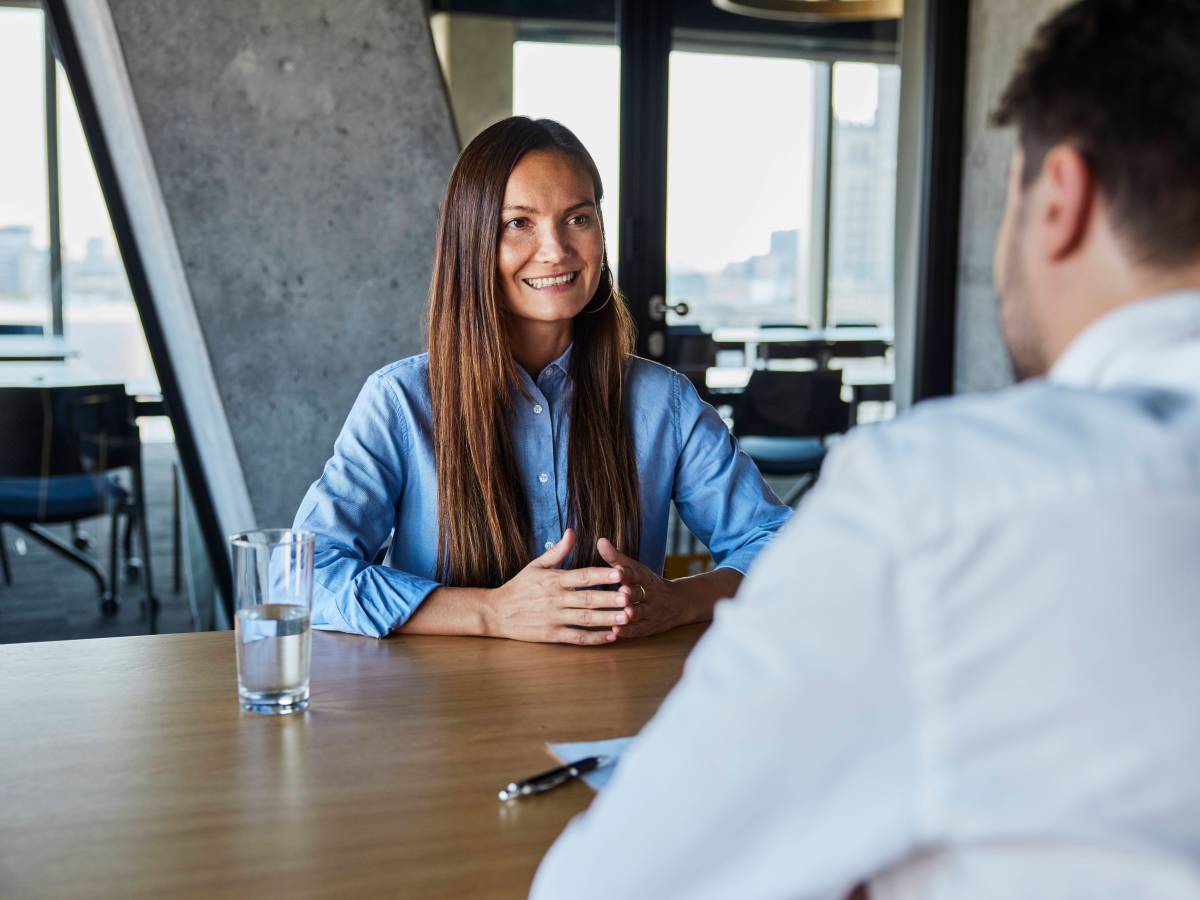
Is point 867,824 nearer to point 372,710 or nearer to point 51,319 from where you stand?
point 372,710

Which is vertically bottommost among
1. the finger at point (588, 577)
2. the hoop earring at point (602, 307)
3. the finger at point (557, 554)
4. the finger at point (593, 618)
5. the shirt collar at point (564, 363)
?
the finger at point (593, 618)

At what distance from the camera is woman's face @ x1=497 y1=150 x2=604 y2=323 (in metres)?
1.90

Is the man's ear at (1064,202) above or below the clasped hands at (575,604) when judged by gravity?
above

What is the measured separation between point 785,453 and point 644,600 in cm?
283

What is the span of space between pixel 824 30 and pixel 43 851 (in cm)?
393

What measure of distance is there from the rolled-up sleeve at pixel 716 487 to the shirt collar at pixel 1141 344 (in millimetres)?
1252

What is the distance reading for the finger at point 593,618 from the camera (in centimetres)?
151

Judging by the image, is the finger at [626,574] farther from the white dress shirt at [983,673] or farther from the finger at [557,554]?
the white dress shirt at [983,673]

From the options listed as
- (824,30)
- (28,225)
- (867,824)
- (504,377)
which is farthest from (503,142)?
(824,30)

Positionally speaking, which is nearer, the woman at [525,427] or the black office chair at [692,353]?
the woman at [525,427]

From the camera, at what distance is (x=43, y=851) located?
952mm

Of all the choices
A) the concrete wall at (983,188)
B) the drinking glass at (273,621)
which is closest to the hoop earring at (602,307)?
the drinking glass at (273,621)

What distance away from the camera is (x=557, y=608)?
1519mm

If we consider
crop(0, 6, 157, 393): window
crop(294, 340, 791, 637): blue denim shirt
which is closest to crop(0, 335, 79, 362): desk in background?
crop(0, 6, 157, 393): window
